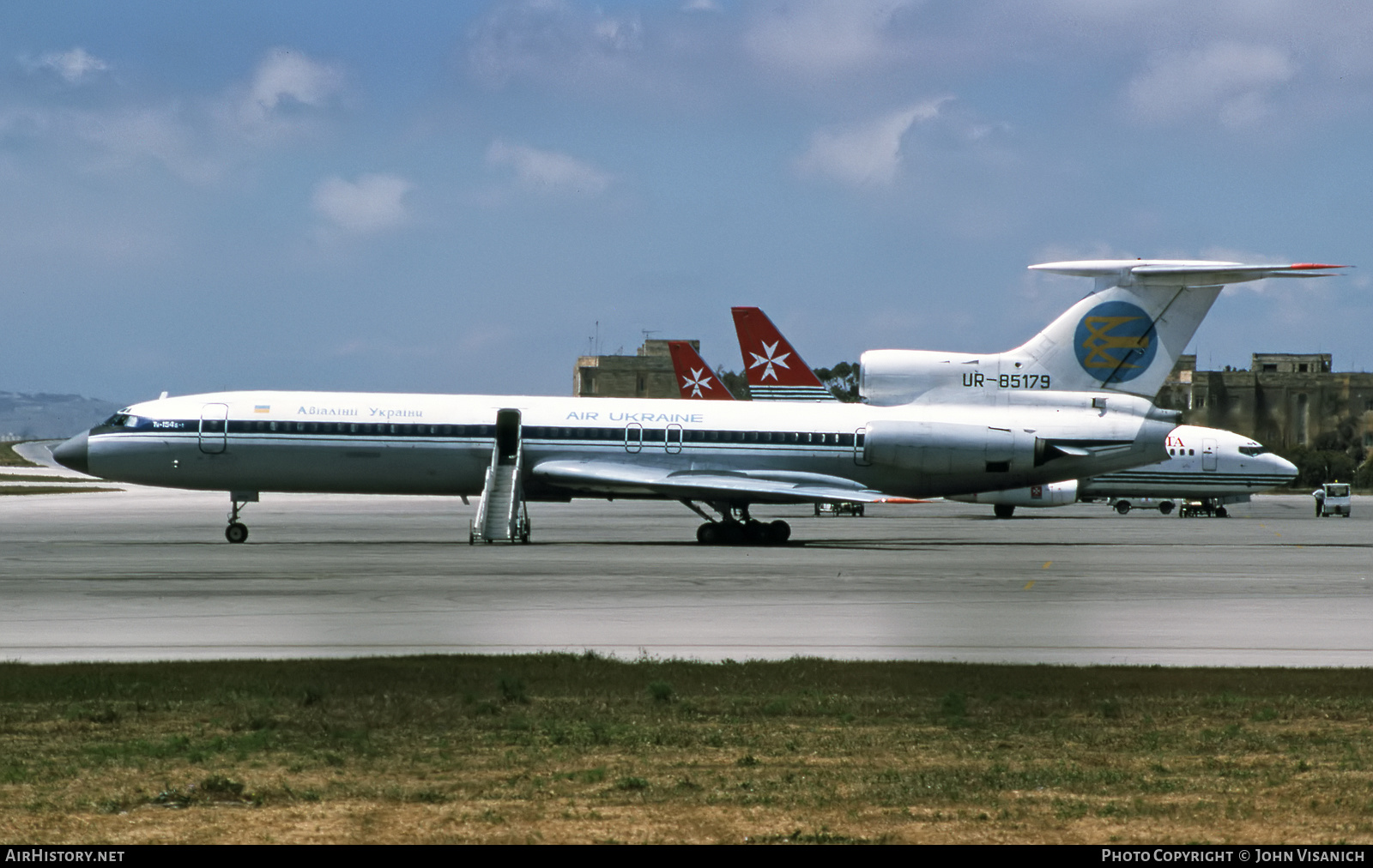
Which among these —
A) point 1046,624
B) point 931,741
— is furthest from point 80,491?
point 931,741

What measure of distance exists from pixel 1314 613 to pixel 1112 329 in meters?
19.7

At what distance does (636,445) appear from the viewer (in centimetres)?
3812

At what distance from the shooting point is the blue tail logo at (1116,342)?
125 ft

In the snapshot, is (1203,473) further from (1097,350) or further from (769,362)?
(1097,350)

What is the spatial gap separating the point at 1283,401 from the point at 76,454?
89.2 m

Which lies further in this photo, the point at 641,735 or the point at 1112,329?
the point at 1112,329

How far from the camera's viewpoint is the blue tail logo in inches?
1496

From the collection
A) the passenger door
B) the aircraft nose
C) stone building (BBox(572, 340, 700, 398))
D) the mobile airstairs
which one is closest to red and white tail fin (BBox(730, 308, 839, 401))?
the mobile airstairs

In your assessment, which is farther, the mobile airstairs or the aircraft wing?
the aircraft wing

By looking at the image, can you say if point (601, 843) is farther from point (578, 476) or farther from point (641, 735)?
point (578, 476)

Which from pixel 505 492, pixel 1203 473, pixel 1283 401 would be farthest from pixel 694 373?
pixel 1283 401

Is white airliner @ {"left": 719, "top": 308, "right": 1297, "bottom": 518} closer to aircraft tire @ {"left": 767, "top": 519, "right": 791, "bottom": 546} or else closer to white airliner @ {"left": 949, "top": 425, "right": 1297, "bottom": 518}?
white airliner @ {"left": 949, "top": 425, "right": 1297, "bottom": 518}

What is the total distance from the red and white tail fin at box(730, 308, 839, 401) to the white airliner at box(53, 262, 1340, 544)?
12.6 meters

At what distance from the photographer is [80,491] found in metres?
84.8
